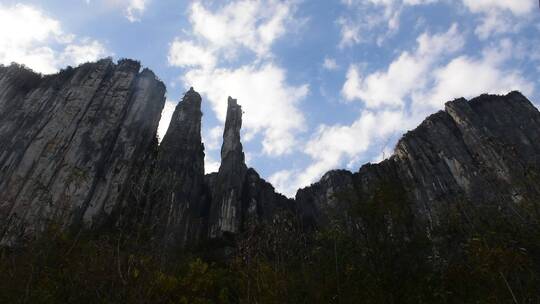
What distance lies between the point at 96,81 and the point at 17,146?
12.6 meters

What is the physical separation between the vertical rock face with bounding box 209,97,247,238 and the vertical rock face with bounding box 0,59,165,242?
11255mm

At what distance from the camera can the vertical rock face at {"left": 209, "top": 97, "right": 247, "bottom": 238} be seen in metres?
49.6

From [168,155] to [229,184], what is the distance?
8.63 meters

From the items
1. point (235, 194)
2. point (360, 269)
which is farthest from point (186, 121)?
point (360, 269)

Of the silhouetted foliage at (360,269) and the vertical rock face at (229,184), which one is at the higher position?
the vertical rock face at (229,184)

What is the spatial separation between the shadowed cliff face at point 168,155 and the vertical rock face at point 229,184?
0.16 meters

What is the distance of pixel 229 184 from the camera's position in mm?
54406

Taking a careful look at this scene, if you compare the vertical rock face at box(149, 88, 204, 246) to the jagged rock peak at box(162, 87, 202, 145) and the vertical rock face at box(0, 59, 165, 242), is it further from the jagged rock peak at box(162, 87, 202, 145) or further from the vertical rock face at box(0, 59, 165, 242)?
the vertical rock face at box(0, 59, 165, 242)

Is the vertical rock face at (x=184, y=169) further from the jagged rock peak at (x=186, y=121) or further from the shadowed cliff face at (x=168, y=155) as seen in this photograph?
the shadowed cliff face at (x=168, y=155)

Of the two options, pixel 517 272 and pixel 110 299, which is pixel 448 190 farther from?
pixel 110 299

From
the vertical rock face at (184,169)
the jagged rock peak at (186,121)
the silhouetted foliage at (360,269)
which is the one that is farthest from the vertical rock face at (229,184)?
the silhouetted foliage at (360,269)

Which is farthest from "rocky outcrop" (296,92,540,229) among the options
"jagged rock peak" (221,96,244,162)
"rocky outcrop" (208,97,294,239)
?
"jagged rock peak" (221,96,244,162)

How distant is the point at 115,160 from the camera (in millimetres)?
44188

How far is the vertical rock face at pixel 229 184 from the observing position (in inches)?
1953
